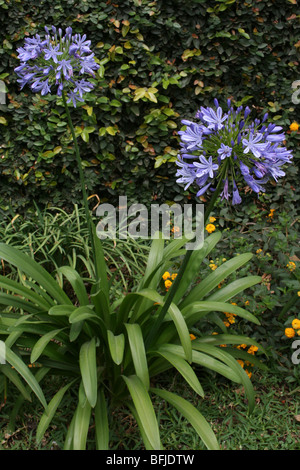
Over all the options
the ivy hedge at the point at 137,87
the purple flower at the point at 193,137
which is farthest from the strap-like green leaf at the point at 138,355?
the ivy hedge at the point at 137,87

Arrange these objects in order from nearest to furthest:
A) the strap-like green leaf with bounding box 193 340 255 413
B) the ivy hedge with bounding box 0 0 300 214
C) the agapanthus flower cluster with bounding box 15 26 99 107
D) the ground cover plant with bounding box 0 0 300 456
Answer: the ground cover plant with bounding box 0 0 300 456 → the agapanthus flower cluster with bounding box 15 26 99 107 → the strap-like green leaf with bounding box 193 340 255 413 → the ivy hedge with bounding box 0 0 300 214

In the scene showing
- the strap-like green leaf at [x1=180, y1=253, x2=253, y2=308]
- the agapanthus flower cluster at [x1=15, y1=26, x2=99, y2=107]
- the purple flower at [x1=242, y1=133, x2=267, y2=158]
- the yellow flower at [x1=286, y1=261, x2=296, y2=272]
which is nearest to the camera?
the purple flower at [x1=242, y1=133, x2=267, y2=158]

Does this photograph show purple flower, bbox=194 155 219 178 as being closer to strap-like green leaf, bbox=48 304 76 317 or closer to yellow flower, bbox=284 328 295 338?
strap-like green leaf, bbox=48 304 76 317

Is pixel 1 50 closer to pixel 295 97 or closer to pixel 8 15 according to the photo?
pixel 8 15

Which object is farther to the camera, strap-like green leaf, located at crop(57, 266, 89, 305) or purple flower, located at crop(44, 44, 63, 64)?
strap-like green leaf, located at crop(57, 266, 89, 305)

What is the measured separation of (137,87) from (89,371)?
→ 2.32 metres

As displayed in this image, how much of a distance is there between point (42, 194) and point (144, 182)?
84 cm

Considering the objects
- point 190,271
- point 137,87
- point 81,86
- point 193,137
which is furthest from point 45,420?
point 137,87

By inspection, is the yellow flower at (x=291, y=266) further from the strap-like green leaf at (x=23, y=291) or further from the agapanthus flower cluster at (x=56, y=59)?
Result: the agapanthus flower cluster at (x=56, y=59)

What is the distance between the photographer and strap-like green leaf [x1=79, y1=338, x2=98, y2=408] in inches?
73.9

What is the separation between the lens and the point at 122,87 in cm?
360

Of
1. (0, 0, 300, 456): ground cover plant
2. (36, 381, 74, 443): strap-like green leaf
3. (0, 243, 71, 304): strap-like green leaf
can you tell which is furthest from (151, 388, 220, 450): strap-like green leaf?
(0, 243, 71, 304): strap-like green leaf

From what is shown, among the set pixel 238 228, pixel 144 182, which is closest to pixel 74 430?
pixel 238 228

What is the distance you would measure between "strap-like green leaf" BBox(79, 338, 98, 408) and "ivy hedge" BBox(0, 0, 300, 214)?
185cm
